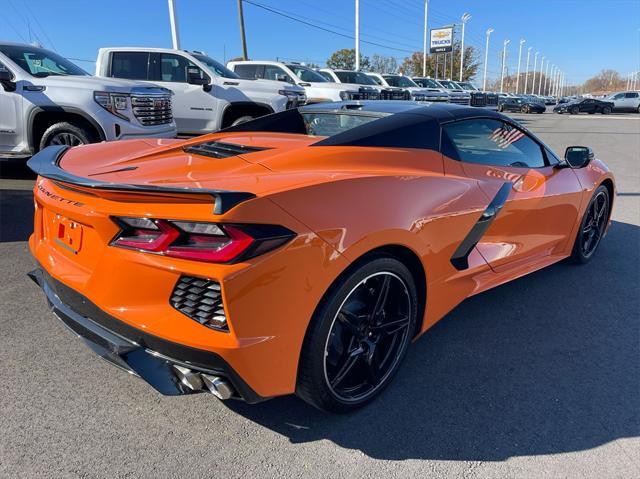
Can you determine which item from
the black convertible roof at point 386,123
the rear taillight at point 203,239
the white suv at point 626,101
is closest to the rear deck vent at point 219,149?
the black convertible roof at point 386,123

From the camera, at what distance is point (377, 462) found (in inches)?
80.8

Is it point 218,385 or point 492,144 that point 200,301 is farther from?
point 492,144

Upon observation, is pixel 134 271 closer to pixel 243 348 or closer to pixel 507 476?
pixel 243 348

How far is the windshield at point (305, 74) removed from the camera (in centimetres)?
1417

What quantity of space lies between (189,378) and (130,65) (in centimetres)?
970

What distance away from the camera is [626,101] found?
38750 mm

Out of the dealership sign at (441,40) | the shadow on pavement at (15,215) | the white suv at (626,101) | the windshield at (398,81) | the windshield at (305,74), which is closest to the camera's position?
the shadow on pavement at (15,215)

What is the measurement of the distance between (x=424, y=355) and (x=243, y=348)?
4.80 feet

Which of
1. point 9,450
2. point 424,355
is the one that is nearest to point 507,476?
point 424,355

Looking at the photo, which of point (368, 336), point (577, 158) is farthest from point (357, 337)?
point (577, 158)

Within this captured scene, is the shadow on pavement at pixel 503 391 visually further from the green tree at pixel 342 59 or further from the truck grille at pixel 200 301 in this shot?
the green tree at pixel 342 59

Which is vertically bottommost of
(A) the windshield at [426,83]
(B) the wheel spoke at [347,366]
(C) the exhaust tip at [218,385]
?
(B) the wheel spoke at [347,366]

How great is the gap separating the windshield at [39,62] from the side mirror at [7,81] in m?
0.29

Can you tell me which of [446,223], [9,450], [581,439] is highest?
[446,223]
